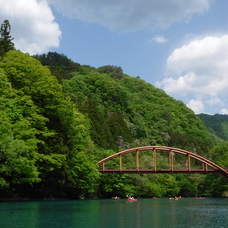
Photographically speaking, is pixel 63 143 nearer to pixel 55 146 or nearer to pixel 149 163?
pixel 55 146

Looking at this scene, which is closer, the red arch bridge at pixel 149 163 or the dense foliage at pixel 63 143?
the dense foliage at pixel 63 143

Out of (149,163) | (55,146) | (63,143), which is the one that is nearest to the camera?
(55,146)

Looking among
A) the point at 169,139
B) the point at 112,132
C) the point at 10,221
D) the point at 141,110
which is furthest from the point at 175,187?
the point at 10,221

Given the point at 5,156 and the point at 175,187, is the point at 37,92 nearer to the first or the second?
the point at 5,156

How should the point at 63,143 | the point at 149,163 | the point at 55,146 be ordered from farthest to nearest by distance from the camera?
the point at 149,163
the point at 63,143
the point at 55,146

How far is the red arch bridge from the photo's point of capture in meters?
47.0

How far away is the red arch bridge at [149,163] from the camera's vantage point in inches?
1852

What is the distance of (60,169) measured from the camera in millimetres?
39375

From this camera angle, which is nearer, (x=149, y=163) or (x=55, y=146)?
(x=55, y=146)

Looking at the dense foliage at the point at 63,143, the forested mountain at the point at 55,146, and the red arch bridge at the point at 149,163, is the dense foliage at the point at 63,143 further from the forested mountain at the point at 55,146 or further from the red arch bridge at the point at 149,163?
the red arch bridge at the point at 149,163

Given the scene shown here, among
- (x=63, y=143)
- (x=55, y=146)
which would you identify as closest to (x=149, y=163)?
(x=63, y=143)

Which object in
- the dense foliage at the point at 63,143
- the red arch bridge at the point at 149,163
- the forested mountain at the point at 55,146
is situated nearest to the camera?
the forested mountain at the point at 55,146

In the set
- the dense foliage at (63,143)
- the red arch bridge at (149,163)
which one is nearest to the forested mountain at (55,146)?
the dense foliage at (63,143)

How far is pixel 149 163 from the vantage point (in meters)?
65.7
